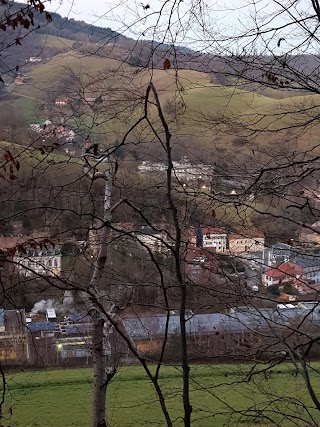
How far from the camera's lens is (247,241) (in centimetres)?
315

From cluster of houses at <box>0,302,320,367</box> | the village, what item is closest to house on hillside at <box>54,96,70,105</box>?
the village

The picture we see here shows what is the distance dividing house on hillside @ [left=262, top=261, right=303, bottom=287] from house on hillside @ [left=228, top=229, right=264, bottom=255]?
16 centimetres

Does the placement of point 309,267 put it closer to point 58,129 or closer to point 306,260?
point 306,260

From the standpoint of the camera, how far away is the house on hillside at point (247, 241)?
3.10 metres

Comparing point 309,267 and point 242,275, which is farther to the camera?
point 309,267

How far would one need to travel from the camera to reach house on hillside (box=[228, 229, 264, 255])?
3098 millimetres

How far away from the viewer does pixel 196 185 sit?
3043 millimetres

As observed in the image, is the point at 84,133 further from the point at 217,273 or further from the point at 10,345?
the point at 10,345

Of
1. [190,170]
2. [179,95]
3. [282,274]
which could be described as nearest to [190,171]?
[190,170]

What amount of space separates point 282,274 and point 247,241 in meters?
0.27

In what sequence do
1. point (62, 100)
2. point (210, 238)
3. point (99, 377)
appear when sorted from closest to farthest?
1. point (210, 238)
2. point (99, 377)
3. point (62, 100)

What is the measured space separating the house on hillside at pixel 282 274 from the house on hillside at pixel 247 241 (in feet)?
0.51

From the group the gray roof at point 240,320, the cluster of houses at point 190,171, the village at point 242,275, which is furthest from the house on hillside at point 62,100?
the gray roof at point 240,320

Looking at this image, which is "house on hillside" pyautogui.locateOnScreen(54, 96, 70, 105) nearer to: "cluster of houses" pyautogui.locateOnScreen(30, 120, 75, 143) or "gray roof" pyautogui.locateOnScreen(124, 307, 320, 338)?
"cluster of houses" pyautogui.locateOnScreen(30, 120, 75, 143)
